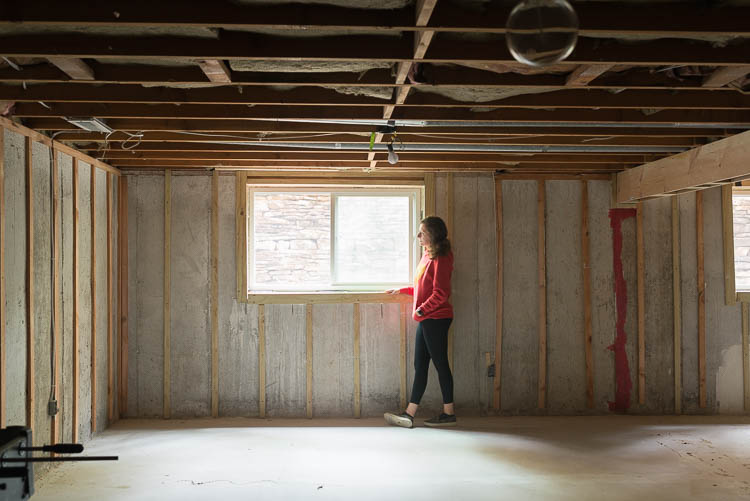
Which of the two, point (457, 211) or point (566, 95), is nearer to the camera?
point (566, 95)

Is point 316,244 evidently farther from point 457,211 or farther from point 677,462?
point 677,462

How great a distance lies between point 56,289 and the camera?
12.0ft

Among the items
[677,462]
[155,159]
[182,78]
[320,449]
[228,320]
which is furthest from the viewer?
[228,320]

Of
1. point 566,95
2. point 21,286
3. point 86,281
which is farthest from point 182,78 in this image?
point 86,281

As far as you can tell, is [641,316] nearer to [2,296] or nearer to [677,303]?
[677,303]

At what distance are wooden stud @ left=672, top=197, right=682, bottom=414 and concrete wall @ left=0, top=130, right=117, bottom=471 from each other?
4.64m

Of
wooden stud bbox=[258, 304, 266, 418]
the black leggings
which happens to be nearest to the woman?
the black leggings

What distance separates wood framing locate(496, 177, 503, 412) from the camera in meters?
4.93

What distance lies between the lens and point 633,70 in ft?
8.63

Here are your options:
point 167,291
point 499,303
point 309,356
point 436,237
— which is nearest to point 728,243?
point 499,303

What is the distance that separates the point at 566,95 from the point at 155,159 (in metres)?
→ 2.99

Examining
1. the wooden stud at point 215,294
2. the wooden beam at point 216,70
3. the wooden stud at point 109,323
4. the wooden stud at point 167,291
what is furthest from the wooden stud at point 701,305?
the wooden stud at point 109,323

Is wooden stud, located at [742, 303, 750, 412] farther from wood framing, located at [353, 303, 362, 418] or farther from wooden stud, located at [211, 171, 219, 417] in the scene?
wooden stud, located at [211, 171, 219, 417]

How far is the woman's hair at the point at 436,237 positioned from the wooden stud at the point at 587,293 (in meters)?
1.29
